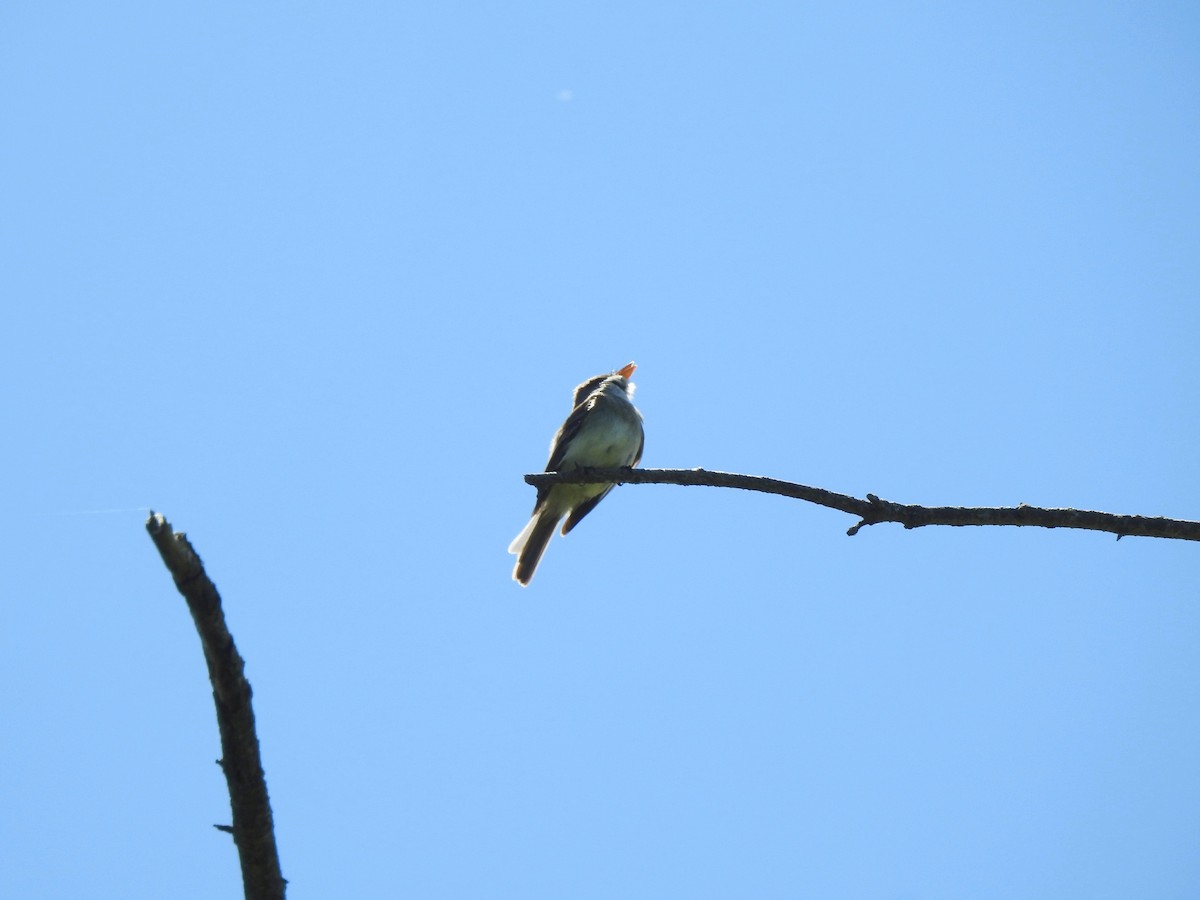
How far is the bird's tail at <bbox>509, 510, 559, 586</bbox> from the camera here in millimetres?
8297

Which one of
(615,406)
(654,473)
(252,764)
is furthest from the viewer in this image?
(615,406)

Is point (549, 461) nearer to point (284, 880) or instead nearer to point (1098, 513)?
point (1098, 513)

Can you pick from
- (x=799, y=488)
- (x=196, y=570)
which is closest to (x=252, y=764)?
(x=196, y=570)

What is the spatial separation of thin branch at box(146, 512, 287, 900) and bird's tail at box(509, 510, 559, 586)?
530 centimetres

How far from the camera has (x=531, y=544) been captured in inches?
331

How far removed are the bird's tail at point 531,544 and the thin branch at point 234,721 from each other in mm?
5304

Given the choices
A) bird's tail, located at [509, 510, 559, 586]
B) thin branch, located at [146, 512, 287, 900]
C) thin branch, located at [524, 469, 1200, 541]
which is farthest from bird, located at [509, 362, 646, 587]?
thin branch, located at [146, 512, 287, 900]

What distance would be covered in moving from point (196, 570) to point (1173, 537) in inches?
134

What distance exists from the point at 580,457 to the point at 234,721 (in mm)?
5482

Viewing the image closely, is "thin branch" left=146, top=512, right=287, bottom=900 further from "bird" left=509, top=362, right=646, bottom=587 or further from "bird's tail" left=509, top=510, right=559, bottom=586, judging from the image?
"bird's tail" left=509, top=510, right=559, bottom=586

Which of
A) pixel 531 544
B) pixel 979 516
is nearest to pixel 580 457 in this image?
pixel 531 544

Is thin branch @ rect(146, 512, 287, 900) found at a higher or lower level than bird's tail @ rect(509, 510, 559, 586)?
lower

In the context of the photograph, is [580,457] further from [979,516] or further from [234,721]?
[234,721]

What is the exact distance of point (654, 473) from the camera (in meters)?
4.74
